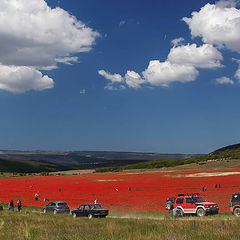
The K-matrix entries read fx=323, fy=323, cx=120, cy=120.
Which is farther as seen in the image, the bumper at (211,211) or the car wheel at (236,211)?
the bumper at (211,211)

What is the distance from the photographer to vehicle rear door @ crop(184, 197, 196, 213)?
26.1 metres

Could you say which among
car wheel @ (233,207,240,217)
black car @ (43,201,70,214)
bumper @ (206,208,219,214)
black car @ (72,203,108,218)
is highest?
car wheel @ (233,207,240,217)

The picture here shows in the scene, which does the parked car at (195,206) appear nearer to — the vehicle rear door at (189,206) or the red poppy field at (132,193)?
the vehicle rear door at (189,206)

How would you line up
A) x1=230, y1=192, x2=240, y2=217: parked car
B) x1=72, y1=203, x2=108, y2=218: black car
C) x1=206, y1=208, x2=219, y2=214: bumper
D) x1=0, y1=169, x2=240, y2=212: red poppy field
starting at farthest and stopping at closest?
x1=0, y1=169, x2=240, y2=212: red poppy field < x1=72, y1=203, x2=108, y2=218: black car < x1=206, y1=208, x2=219, y2=214: bumper < x1=230, y1=192, x2=240, y2=217: parked car

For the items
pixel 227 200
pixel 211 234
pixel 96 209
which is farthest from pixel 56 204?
pixel 211 234

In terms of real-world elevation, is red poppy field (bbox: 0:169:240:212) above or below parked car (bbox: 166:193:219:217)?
below

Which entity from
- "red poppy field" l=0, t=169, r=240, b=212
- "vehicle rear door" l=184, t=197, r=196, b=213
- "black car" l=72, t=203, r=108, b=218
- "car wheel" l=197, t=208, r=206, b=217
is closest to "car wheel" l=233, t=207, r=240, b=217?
"car wheel" l=197, t=208, r=206, b=217

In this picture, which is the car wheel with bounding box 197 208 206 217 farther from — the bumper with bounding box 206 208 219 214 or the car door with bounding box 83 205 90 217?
the car door with bounding box 83 205 90 217

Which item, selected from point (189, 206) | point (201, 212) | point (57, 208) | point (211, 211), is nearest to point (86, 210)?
point (57, 208)

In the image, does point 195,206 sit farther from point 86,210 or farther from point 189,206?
point 86,210

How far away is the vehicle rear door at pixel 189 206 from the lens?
26.1m

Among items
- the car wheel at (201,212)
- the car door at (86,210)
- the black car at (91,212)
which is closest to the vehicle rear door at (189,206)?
the car wheel at (201,212)

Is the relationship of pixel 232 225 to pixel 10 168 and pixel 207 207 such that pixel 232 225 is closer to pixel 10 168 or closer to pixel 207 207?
pixel 207 207

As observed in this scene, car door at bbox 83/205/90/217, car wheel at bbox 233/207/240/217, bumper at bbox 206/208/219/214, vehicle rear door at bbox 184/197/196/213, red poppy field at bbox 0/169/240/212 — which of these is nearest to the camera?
car wheel at bbox 233/207/240/217
